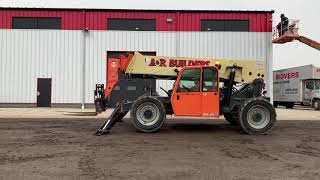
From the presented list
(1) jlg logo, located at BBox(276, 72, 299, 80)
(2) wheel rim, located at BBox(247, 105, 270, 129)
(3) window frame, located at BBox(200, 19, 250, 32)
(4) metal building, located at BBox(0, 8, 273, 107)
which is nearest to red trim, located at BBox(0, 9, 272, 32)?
(4) metal building, located at BBox(0, 8, 273, 107)

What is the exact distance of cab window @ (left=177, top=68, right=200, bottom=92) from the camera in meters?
14.1

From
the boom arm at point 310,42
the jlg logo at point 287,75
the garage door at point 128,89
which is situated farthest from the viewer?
the jlg logo at point 287,75

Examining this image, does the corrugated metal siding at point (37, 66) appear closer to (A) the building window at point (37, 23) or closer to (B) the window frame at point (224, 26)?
(A) the building window at point (37, 23)

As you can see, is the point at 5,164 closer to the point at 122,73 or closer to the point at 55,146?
the point at 55,146

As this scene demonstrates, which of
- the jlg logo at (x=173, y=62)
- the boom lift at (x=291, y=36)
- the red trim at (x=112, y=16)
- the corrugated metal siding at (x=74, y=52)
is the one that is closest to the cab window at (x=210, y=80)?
the jlg logo at (x=173, y=62)

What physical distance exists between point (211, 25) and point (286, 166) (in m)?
22.7

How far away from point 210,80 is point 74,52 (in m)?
17.7

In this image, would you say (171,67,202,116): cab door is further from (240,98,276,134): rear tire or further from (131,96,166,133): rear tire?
(240,98,276,134): rear tire

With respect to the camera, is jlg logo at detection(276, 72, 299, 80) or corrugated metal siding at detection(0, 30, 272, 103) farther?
jlg logo at detection(276, 72, 299, 80)

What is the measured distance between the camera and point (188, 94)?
14070 millimetres

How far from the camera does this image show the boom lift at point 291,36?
3020cm

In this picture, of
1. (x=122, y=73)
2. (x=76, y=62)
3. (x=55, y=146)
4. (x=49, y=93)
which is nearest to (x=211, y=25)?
(x=76, y=62)

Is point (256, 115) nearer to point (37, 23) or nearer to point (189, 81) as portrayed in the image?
point (189, 81)

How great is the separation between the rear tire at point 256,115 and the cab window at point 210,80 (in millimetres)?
1140
